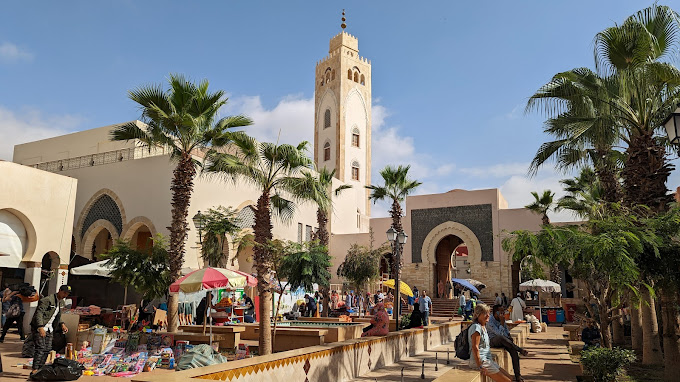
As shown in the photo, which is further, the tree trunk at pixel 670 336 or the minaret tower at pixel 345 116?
the minaret tower at pixel 345 116

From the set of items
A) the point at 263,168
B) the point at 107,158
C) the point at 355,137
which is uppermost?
the point at 355,137

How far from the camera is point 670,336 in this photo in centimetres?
832

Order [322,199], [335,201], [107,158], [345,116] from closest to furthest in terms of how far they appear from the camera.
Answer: [322,199] < [107,158] < [335,201] < [345,116]

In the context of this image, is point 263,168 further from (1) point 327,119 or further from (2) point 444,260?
(1) point 327,119

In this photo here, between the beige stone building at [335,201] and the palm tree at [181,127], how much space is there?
7.24 meters

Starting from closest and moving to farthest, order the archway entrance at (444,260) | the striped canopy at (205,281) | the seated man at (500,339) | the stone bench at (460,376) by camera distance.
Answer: the stone bench at (460,376)
the seated man at (500,339)
the striped canopy at (205,281)
the archway entrance at (444,260)

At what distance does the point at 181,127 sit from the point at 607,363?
10766 millimetres

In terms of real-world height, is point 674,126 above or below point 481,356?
above

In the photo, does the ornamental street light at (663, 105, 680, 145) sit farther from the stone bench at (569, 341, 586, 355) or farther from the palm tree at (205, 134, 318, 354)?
the palm tree at (205, 134, 318, 354)

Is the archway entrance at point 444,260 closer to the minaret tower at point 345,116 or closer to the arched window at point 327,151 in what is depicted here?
the minaret tower at point 345,116

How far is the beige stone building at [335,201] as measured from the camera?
74.1 feet

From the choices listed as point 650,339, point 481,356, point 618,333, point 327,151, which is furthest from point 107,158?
point 481,356

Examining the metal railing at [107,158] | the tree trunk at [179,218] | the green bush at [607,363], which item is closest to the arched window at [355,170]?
the metal railing at [107,158]

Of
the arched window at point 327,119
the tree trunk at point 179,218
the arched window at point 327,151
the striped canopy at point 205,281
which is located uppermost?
the arched window at point 327,119
